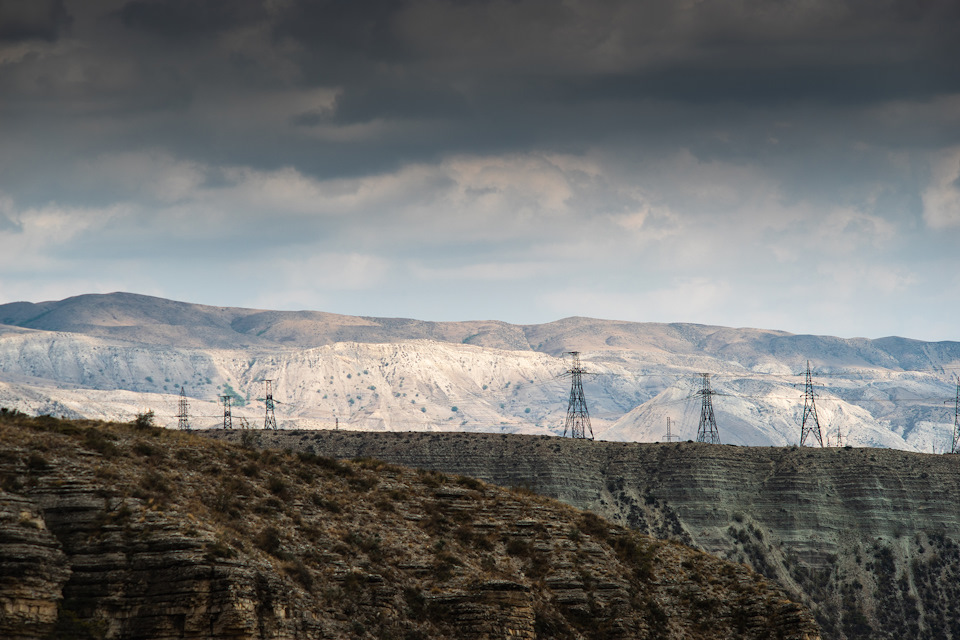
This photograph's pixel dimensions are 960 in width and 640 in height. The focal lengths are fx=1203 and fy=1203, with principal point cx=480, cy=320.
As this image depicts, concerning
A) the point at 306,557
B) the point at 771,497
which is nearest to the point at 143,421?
the point at 306,557

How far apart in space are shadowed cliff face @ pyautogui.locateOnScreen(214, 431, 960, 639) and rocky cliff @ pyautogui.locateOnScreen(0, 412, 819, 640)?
283 ft

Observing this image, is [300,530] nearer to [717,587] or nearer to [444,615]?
[444,615]

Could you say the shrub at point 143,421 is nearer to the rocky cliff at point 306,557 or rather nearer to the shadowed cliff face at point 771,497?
the rocky cliff at point 306,557

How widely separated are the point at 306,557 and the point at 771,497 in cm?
11826

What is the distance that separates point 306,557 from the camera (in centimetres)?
4850

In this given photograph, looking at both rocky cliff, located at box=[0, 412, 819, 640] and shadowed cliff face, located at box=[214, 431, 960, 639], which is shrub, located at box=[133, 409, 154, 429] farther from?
shadowed cliff face, located at box=[214, 431, 960, 639]

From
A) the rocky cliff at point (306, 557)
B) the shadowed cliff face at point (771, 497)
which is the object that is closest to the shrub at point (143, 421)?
the rocky cliff at point (306, 557)

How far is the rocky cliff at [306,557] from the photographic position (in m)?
40.7

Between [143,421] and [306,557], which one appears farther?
[143,421]

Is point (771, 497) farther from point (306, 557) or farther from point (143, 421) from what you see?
point (306, 557)

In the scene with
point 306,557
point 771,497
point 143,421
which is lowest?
point 771,497

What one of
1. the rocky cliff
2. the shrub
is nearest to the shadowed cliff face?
the rocky cliff

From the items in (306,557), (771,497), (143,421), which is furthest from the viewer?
(771,497)

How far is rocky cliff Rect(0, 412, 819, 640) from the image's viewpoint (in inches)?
1603
